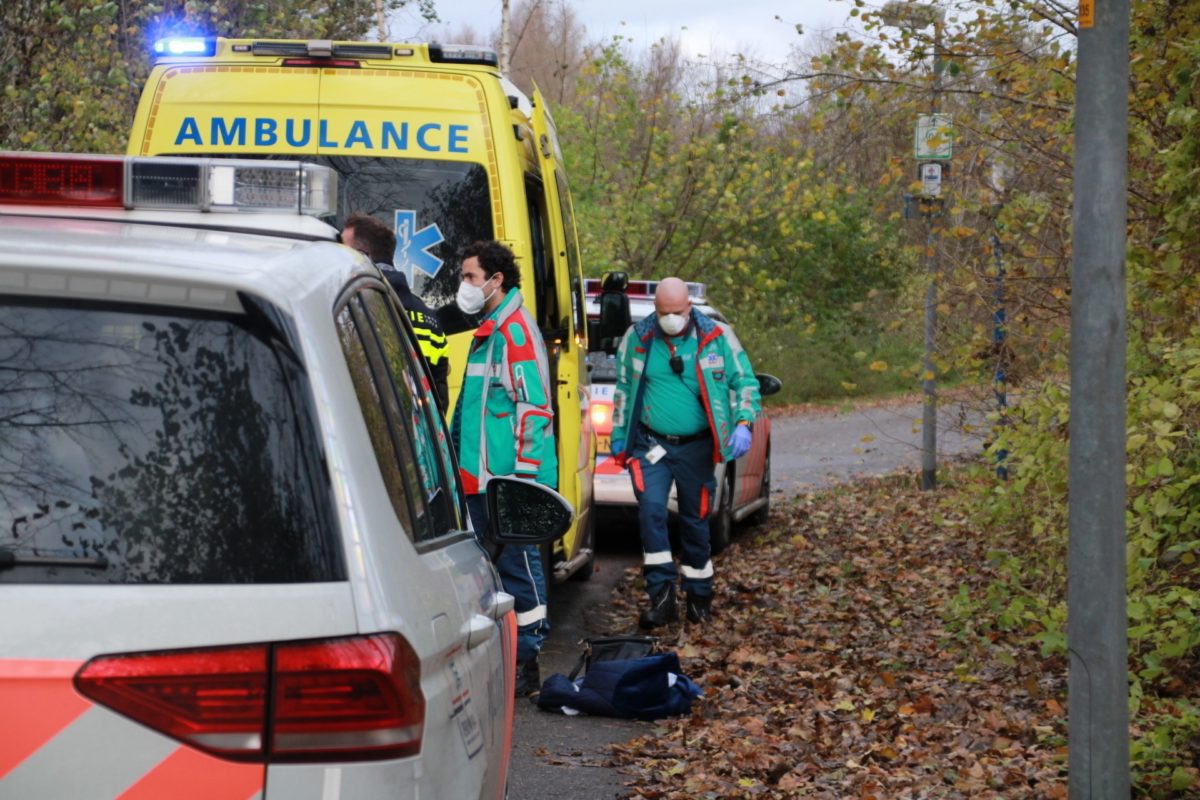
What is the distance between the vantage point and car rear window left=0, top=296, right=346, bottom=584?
7.03ft

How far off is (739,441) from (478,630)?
246 inches

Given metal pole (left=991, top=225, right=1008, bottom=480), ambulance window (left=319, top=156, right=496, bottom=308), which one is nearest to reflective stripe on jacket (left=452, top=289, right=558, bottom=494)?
ambulance window (left=319, top=156, right=496, bottom=308)

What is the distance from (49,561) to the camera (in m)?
2.11

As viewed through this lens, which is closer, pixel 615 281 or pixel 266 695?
pixel 266 695

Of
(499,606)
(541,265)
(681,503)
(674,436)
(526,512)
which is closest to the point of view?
(499,606)

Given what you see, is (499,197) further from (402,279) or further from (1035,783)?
(1035,783)

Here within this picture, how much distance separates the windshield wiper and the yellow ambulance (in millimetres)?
5629

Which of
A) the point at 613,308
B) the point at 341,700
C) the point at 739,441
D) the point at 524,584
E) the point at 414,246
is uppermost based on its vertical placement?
the point at 414,246

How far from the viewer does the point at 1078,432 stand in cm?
411

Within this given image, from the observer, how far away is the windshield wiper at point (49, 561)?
2.10m

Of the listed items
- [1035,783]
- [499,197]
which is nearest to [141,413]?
[1035,783]

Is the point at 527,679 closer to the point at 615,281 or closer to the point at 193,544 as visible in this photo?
the point at 615,281

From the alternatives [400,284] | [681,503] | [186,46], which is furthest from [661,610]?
[186,46]

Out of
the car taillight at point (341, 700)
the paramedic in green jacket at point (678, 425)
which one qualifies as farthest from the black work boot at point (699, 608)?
the car taillight at point (341, 700)
